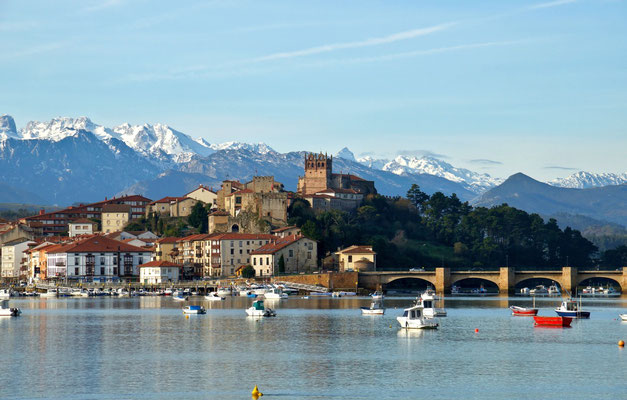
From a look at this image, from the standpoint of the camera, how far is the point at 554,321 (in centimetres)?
8331

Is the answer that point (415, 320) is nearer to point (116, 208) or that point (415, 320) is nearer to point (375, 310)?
point (375, 310)

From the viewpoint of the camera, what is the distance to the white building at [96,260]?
513 ft

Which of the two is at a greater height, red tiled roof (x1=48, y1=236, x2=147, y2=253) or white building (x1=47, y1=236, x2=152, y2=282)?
red tiled roof (x1=48, y1=236, x2=147, y2=253)

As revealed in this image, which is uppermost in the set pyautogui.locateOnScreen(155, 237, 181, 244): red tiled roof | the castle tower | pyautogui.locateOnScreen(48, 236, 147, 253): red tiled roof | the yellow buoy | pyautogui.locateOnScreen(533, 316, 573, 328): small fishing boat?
the castle tower

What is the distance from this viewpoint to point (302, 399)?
45.4 metres

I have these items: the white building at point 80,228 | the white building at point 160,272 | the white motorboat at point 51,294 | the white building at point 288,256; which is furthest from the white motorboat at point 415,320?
the white building at point 80,228

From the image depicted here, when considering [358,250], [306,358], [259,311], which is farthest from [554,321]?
[358,250]

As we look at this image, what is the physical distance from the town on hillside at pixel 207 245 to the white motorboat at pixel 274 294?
13.2 meters

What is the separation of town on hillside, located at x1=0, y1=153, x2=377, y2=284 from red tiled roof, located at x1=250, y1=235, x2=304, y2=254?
20cm

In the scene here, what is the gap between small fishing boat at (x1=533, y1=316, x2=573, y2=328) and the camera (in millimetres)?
83250

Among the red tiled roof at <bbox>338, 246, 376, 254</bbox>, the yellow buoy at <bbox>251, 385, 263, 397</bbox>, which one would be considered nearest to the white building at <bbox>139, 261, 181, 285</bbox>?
the red tiled roof at <bbox>338, 246, 376, 254</bbox>

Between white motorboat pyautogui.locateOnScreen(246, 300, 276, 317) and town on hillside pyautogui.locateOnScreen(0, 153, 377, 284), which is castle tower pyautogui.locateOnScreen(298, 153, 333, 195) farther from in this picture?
white motorboat pyautogui.locateOnScreen(246, 300, 276, 317)

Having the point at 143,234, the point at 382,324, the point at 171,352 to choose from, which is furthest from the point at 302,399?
the point at 143,234

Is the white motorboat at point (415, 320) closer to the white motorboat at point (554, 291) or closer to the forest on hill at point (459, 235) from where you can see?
the forest on hill at point (459, 235)
